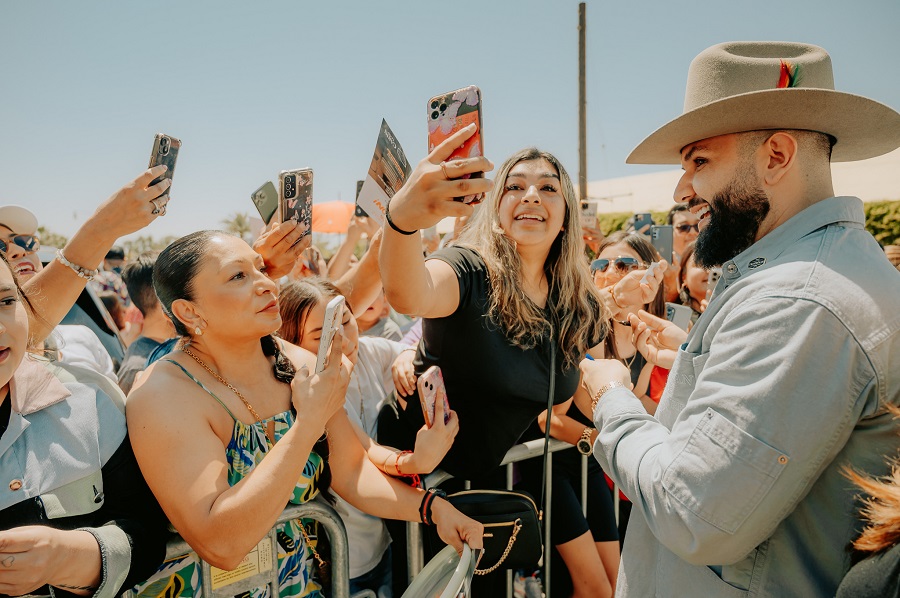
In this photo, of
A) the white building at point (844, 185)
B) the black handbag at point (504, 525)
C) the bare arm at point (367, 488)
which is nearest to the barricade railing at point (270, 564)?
the bare arm at point (367, 488)

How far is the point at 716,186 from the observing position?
1589mm

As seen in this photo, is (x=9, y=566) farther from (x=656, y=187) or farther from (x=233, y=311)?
(x=656, y=187)

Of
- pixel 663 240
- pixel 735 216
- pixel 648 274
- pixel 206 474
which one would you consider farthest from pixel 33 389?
pixel 663 240

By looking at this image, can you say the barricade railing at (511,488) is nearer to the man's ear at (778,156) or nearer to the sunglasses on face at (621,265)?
the sunglasses on face at (621,265)

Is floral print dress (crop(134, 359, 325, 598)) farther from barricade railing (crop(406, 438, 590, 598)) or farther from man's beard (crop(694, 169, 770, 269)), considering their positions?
man's beard (crop(694, 169, 770, 269))

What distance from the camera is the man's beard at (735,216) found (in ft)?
5.03

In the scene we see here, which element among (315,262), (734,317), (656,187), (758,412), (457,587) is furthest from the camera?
(656,187)

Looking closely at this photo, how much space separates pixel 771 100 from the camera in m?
1.48

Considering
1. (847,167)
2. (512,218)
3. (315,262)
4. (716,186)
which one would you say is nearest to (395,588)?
(512,218)

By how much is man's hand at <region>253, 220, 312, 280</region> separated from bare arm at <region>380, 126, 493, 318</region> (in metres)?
0.92

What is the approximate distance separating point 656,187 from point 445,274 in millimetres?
45010

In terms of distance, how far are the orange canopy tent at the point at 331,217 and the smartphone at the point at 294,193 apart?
7.67 metres

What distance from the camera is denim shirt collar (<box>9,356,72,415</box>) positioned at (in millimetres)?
1551

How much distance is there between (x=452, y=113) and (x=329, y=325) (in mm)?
777
